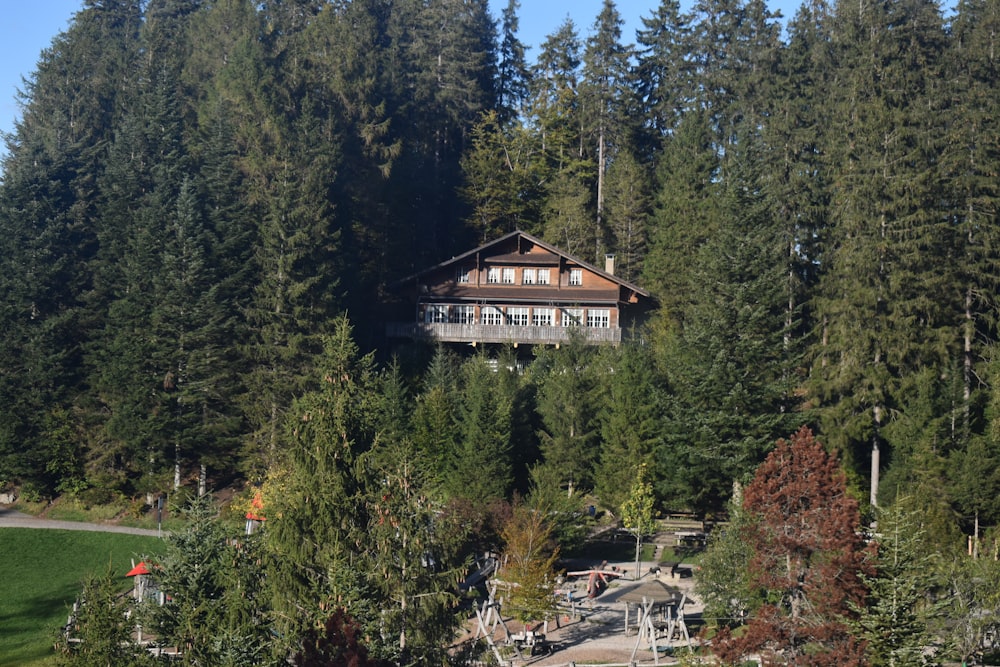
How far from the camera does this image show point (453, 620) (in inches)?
944

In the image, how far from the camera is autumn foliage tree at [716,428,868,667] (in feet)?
78.3

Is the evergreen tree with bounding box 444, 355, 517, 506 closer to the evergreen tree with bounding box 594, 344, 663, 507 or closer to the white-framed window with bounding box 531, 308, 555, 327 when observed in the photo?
the evergreen tree with bounding box 594, 344, 663, 507

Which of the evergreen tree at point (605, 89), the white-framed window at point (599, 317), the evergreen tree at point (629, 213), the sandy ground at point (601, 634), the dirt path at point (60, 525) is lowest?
the sandy ground at point (601, 634)

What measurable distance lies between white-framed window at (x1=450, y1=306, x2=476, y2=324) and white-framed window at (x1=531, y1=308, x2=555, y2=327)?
384cm

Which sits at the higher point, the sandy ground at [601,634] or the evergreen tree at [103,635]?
the evergreen tree at [103,635]

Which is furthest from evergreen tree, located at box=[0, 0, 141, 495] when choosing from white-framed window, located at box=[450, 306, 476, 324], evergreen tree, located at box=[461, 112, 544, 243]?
evergreen tree, located at box=[461, 112, 544, 243]

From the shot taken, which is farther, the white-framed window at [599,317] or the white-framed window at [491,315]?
the white-framed window at [491,315]

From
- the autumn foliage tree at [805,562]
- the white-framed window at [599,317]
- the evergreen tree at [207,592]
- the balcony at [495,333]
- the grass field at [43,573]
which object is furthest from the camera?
the white-framed window at [599,317]

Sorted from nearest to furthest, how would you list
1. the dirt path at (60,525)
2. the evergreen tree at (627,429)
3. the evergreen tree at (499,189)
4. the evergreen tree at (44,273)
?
the evergreen tree at (627,429), the dirt path at (60,525), the evergreen tree at (44,273), the evergreen tree at (499,189)

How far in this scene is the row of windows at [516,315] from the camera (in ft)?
213

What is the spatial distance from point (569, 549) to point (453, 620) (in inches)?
614

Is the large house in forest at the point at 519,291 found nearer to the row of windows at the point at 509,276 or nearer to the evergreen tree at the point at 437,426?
the row of windows at the point at 509,276

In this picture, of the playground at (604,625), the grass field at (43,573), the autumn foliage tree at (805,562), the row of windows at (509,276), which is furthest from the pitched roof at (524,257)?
the autumn foliage tree at (805,562)

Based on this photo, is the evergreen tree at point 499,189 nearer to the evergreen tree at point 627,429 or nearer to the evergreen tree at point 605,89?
the evergreen tree at point 605,89
